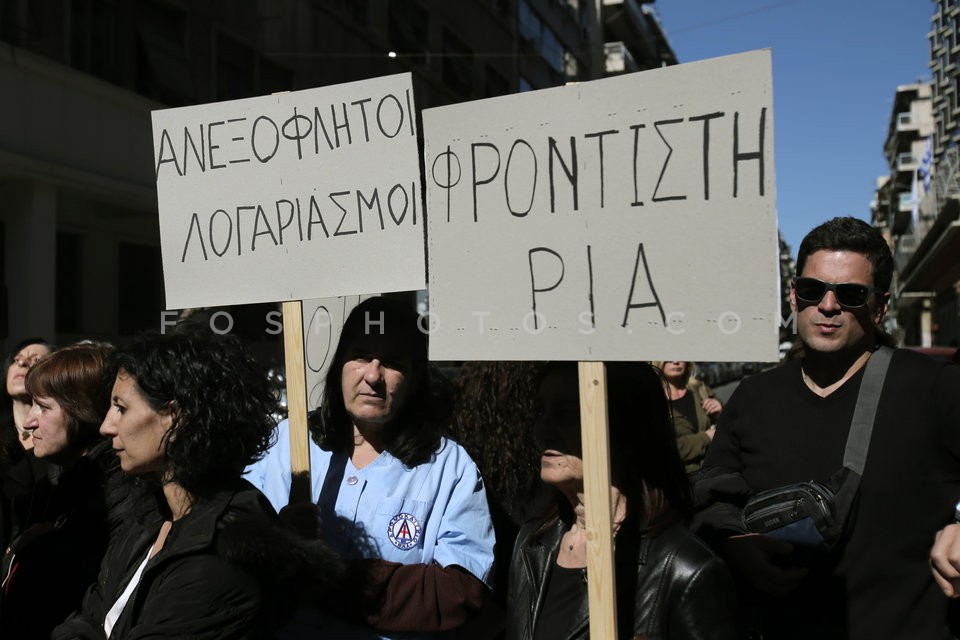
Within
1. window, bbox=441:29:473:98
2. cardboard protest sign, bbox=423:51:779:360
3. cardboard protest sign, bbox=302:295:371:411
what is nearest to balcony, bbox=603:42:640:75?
window, bbox=441:29:473:98

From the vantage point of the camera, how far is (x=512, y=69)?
30078 mm

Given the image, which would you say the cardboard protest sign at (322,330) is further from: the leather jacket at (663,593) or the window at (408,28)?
the window at (408,28)

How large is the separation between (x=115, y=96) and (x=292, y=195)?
38.2ft

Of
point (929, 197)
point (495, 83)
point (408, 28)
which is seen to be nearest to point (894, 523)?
point (408, 28)

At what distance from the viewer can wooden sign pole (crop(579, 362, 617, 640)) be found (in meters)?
1.85

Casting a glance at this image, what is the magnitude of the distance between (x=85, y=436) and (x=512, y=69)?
2861 centimetres

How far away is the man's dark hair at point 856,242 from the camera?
2.42m

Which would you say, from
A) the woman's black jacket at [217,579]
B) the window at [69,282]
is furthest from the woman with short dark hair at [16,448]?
Result: the window at [69,282]

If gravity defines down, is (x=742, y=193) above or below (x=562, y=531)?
above

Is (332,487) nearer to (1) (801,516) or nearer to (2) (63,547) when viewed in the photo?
(2) (63,547)

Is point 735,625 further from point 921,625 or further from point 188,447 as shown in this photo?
point 188,447

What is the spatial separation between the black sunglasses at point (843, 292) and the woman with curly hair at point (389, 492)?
3.39 ft

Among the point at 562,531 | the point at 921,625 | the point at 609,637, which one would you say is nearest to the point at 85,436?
the point at 562,531

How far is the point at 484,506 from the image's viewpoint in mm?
2500
